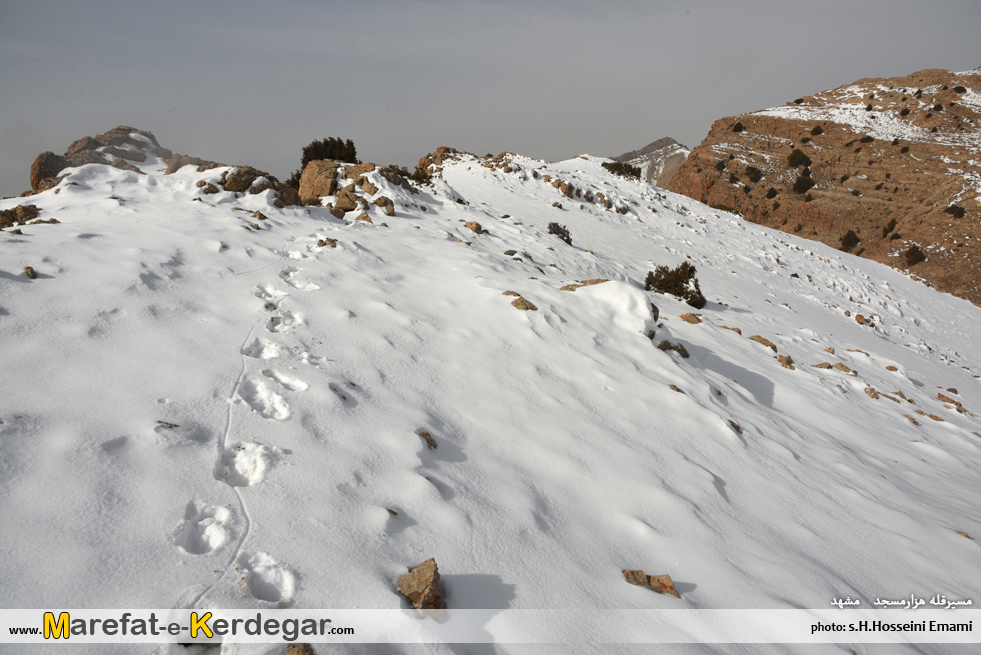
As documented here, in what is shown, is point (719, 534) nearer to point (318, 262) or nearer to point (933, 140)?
point (318, 262)

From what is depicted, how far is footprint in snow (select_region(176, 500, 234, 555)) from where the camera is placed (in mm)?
1989

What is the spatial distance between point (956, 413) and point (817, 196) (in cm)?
2941

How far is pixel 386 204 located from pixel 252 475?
7.85 meters

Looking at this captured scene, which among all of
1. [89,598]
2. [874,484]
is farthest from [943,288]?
[89,598]

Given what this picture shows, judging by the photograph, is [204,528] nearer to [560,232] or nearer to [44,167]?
[44,167]

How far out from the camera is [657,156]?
83562 mm

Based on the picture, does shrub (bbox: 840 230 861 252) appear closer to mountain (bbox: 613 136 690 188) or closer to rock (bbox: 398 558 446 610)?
rock (bbox: 398 558 446 610)

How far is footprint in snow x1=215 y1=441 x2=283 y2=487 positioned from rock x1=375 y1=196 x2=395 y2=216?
24.3 ft

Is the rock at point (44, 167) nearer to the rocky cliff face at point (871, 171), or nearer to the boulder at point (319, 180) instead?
the boulder at point (319, 180)

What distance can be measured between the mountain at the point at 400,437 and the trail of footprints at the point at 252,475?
0.6 inches

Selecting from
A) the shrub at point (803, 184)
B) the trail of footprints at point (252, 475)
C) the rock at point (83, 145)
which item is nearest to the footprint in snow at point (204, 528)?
the trail of footprints at point (252, 475)

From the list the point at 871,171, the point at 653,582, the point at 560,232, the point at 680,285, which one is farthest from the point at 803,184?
the point at 653,582

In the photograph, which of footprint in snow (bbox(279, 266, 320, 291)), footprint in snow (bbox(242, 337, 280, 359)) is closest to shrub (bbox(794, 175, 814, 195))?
footprint in snow (bbox(279, 266, 320, 291))

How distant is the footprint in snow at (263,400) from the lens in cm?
296
